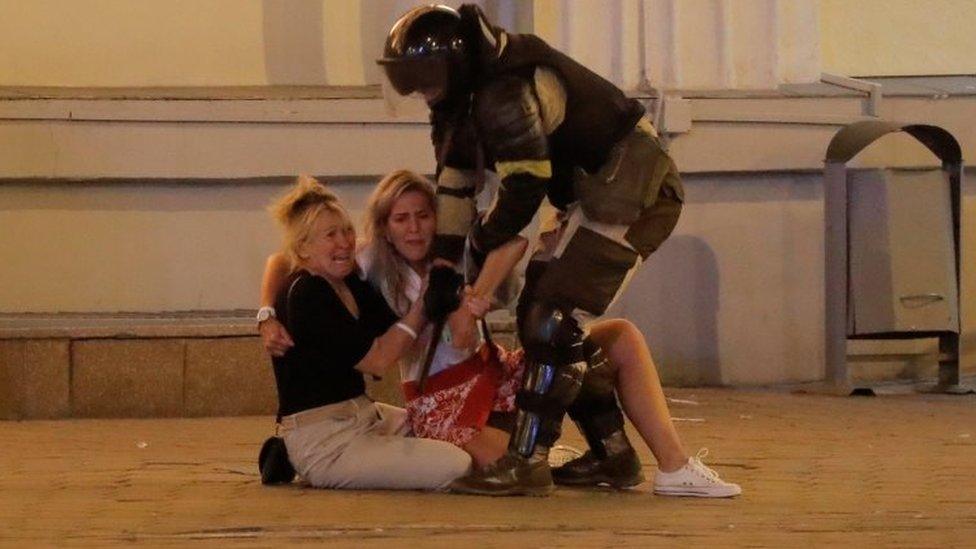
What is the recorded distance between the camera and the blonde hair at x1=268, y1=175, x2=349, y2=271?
512 centimetres

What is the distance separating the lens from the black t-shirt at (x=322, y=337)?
5.01 meters

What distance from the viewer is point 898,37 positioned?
888 centimetres

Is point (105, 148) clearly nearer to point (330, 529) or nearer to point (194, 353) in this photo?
point (194, 353)

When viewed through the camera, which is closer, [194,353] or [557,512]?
[557,512]

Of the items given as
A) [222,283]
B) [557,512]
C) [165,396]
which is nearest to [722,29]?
[222,283]

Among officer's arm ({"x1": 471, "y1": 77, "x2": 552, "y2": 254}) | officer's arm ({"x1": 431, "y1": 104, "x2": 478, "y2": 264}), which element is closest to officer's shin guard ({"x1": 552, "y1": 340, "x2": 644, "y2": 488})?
officer's arm ({"x1": 431, "y1": 104, "x2": 478, "y2": 264})

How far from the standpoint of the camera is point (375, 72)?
829cm

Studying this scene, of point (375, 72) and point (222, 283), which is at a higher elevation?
point (375, 72)

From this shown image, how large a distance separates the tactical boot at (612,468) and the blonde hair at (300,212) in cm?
97

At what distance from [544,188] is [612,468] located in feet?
2.94

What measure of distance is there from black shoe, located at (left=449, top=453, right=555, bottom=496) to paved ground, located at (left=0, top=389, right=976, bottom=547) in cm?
4

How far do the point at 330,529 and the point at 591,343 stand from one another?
1065 millimetres

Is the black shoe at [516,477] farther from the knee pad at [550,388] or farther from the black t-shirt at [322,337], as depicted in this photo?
the black t-shirt at [322,337]

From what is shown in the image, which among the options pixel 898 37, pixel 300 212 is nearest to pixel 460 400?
pixel 300 212
